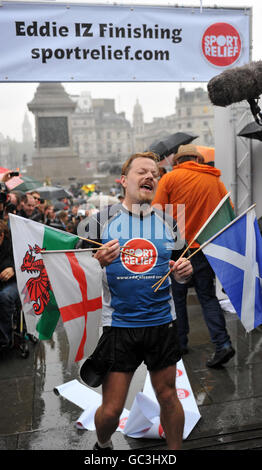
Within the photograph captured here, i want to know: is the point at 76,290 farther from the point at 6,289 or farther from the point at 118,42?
the point at 118,42

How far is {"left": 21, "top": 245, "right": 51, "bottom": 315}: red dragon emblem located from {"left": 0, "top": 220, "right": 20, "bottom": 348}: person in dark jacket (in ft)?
6.55

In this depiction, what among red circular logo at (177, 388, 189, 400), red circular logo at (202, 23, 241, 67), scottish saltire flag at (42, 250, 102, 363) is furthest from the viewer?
red circular logo at (202, 23, 241, 67)

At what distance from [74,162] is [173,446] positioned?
4490cm

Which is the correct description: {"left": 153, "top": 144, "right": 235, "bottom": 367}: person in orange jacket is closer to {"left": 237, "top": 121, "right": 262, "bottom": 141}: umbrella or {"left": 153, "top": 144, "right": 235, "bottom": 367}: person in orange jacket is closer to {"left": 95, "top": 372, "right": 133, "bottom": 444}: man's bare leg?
{"left": 237, "top": 121, "right": 262, "bottom": 141}: umbrella

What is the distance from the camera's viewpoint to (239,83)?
3.54 meters

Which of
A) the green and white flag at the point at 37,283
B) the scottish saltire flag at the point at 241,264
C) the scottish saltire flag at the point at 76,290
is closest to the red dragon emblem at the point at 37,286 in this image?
the green and white flag at the point at 37,283

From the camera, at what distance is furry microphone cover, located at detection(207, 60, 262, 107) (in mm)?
3531

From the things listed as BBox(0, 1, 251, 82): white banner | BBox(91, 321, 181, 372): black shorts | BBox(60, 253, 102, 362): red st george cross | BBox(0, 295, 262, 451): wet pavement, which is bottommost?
BBox(0, 295, 262, 451): wet pavement

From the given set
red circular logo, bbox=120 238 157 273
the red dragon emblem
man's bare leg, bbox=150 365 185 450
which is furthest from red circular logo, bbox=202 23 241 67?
man's bare leg, bbox=150 365 185 450

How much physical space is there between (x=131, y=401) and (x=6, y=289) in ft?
6.19

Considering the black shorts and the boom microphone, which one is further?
the boom microphone
